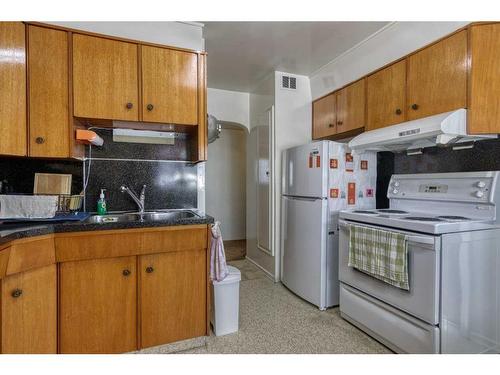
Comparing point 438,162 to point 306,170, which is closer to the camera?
point 438,162

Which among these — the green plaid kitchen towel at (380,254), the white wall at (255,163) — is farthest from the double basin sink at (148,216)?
the white wall at (255,163)

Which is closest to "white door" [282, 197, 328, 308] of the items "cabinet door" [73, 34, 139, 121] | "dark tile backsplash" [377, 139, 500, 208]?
"dark tile backsplash" [377, 139, 500, 208]

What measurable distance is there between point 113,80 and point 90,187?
854mm

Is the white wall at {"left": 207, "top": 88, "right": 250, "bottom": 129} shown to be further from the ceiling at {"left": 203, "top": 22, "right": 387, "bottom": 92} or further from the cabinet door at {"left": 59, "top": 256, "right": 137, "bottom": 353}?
the cabinet door at {"left": 59, "top": 256, "right": 137, "bottom": 353}

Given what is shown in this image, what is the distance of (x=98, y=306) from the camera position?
1.57 metres

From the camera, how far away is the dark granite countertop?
1.28 meters

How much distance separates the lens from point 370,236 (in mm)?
1856

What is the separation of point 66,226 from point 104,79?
102 cm

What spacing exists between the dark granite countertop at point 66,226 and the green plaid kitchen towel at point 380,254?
3.70 ft

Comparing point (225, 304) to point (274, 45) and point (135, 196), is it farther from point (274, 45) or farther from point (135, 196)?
point (274, 45)

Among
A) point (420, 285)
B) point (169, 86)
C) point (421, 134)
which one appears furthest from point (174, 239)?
point (421, 134)

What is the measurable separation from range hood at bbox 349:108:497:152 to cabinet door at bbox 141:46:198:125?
4.74ft

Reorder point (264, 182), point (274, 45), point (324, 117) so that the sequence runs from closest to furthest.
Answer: point (274, 45) < point (324, 117) < point (264, 182)

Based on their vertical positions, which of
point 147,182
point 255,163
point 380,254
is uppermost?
point 255,163
